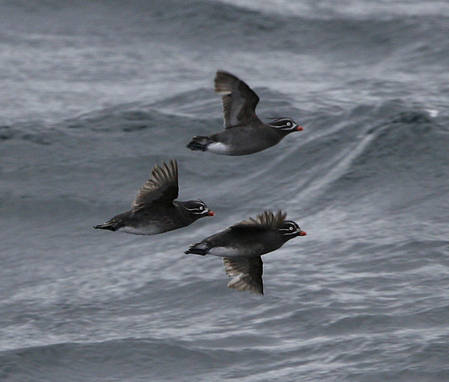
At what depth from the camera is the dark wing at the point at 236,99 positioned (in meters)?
20.9

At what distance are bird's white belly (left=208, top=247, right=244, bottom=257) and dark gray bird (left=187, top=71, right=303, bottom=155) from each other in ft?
5.48

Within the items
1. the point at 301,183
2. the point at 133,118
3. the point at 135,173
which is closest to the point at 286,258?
the point at 301,183

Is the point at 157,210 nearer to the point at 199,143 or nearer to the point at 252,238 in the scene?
the point at 199,143

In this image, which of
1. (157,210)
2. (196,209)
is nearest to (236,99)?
(196,209)

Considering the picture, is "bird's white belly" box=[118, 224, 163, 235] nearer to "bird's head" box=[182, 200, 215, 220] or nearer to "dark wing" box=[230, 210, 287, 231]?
"bird's head" box=[182, 200, 215, 220]

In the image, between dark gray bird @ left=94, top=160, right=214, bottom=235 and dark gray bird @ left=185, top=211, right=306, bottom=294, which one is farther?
dark gray bird @ left=94, top=160, right=214, bottom=235

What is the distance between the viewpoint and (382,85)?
4350 cm

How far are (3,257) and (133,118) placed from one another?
745 centimetres

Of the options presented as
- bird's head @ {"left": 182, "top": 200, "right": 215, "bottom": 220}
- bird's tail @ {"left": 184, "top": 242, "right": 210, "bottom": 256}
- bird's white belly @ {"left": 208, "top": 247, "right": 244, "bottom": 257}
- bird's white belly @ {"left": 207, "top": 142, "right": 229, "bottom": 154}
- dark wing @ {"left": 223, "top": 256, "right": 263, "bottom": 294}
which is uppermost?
bird's white belly @ {"left": 207, "top": 142, "right": 229, "bottom": 154}

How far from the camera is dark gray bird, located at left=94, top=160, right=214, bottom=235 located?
19.8 metres

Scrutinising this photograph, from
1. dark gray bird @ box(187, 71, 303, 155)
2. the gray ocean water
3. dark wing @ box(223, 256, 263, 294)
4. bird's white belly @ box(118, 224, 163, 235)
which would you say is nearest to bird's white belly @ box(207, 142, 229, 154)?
dark gray bird @ box(187, 71, 303, 155)

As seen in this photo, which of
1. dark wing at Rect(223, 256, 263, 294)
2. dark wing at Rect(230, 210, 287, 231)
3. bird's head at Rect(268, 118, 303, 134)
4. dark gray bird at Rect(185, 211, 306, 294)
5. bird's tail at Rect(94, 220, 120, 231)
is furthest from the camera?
dark wing at Rect(223, 256, 263, 294)

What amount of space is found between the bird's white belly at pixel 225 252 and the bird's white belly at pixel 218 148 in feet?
5.11

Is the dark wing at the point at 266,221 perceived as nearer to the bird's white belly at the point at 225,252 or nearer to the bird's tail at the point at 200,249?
the bird's white belly at the point at 225,252
